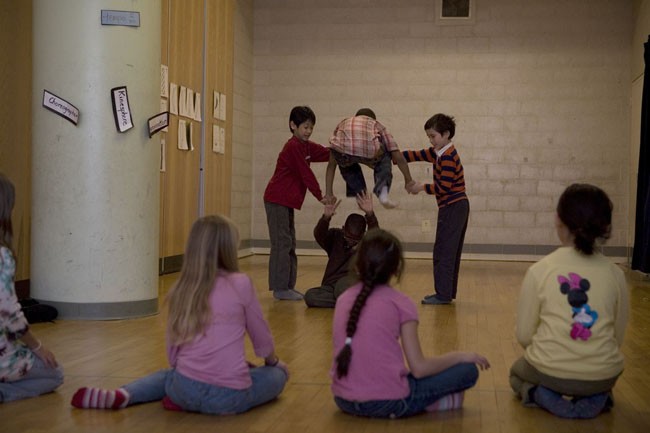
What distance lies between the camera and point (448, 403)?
10.8 ft

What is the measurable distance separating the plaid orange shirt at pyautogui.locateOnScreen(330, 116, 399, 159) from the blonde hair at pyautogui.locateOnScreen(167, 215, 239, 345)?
338cm

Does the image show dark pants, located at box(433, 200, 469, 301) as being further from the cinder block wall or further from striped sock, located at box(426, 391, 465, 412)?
the cinder block wall

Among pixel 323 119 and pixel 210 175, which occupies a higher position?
A: pixel 323 119

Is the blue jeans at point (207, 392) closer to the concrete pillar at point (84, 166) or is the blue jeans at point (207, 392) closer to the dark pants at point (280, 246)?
the concrete pillar at point (84, 166)

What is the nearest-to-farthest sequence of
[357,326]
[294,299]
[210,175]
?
[357,326] → [294,299] → [210,175]

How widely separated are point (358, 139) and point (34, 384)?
3501 mm

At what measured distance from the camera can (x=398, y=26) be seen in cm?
1158

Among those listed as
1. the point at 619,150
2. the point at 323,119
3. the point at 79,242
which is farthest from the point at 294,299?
the point at 619,150

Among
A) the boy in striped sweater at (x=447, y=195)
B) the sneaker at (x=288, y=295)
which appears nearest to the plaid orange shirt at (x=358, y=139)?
the boy in striped sweater at (x=447, y=195)

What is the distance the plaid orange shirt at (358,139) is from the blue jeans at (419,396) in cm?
340

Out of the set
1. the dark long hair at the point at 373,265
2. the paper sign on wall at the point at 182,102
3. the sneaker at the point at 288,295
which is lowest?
the sneaker at the point at 288,295

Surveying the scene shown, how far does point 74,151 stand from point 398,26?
6965mm

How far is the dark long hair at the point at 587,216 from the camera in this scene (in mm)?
3174

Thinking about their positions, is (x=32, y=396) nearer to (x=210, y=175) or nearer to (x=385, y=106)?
(x=210, y=175)
